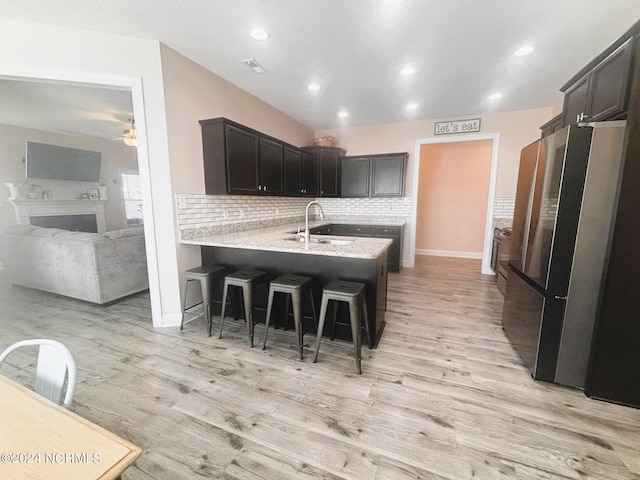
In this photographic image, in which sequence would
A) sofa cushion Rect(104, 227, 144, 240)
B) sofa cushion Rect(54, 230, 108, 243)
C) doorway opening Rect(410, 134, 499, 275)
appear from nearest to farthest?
sofa cushion Rect(54, 230, 108, 243) → sofa cushion Rect(104, 227, 144, 240) → doorway opening Rect(410, 134, 499, 275)

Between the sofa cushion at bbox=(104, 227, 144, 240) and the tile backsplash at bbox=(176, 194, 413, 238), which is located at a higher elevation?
the tile backsplash at bbox=(176, 194, 413, 238)

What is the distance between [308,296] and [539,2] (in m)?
2.97

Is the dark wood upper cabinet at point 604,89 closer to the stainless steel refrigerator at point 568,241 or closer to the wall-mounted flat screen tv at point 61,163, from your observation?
the stainless steel refrigerator at point 568,241

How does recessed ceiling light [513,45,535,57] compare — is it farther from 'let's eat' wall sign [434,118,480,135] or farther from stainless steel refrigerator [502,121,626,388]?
'let's eat' wall sign [434,118,480,135]

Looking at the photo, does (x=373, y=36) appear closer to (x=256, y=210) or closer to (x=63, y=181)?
(x=256, y=210)

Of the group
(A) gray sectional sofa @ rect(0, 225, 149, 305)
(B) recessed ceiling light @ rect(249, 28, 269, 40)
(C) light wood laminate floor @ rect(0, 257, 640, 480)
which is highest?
(B) recessed ceiling light @ rect(249, 28, 269, 40)

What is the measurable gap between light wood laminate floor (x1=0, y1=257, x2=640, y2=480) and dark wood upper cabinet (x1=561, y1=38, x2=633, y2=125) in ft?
6.62

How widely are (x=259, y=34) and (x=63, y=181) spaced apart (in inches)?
230

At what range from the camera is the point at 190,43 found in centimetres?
250

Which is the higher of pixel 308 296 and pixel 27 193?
pixel 27 193

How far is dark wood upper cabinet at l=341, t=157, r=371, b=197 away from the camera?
16.8 ft

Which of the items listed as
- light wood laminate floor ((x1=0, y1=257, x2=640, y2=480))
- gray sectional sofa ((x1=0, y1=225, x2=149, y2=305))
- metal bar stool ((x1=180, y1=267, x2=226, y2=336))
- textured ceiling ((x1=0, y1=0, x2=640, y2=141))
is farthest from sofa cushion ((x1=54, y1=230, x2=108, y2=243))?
textured ceiling ((x1=0, y1=0, x2=640, y2=141))

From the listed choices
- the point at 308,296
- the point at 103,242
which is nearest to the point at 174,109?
the point at 103,242

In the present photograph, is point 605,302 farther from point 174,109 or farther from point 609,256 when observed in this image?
point 174,109
